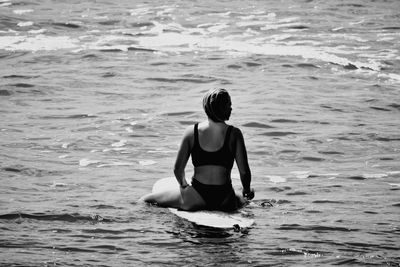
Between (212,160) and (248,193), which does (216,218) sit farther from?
(212,160)

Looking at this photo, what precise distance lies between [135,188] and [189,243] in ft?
8.59

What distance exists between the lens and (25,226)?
827 centimetres

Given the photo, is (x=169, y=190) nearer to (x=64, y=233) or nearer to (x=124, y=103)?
(x=64, y=233)

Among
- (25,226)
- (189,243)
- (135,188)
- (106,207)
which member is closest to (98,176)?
(135,188)

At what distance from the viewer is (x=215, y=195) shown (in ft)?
28.6

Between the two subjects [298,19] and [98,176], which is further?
[298,19]

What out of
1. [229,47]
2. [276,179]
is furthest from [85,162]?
[229,47]

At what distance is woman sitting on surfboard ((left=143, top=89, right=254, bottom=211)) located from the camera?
855cm

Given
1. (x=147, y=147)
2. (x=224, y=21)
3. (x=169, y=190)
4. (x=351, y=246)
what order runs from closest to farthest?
(x=351, y=246) < (x=169, y=190) < (x=147, y=147) < (x=224, y=21)

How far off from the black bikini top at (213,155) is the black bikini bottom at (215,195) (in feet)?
0.72

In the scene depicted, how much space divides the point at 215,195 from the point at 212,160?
363 mm

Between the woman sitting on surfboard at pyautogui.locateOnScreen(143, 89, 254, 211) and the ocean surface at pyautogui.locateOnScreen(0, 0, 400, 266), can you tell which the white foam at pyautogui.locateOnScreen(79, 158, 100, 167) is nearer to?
the ocean surface at pyautogui.locateOnScreen(0, 0, 400, 266)

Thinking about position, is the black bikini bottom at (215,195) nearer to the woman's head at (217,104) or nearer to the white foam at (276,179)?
the woman's head at (217,104)

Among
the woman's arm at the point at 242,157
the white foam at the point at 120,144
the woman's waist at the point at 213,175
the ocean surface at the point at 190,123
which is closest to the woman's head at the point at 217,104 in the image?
the woman's arm at the point at 242,157
